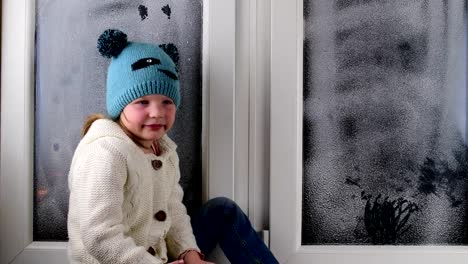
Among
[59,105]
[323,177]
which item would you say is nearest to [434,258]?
[323,177]

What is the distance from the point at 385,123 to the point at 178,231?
656 millimetres

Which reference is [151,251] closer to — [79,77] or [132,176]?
[132,176]

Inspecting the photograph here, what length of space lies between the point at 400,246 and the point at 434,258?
97 mm

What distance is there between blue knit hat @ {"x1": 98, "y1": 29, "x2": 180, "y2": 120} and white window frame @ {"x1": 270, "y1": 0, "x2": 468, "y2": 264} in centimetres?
35

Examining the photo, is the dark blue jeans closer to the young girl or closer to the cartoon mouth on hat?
the young girl

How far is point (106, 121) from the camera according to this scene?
1290mm

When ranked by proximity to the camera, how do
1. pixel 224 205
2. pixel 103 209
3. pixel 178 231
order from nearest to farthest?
pixel 103 209
pixel 178 231
pixel 224 205

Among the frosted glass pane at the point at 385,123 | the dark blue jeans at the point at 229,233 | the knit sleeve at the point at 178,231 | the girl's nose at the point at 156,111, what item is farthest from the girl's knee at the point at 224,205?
the girl's nose at the point at 156,111

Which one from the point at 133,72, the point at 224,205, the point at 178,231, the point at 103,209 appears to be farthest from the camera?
the point at 224,205

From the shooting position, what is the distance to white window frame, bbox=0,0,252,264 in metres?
1.56

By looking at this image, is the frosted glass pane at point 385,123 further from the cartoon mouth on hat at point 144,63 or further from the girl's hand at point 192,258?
the cartoon mouth on hat at point 144,63

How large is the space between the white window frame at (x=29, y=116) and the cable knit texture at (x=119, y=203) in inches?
7.8

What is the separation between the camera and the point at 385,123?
1.61m

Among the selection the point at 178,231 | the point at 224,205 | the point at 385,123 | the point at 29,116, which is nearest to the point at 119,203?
the point at 178,231
